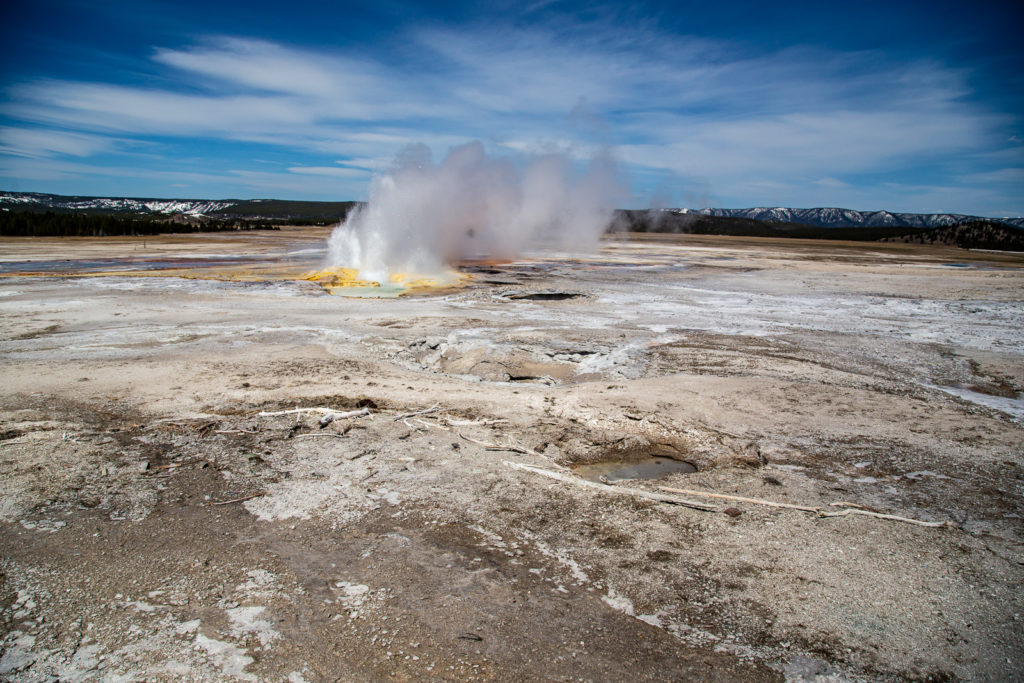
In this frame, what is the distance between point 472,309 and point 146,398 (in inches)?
319

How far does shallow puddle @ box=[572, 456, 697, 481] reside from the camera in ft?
17.5

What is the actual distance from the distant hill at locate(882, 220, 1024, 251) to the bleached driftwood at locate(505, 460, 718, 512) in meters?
73.9

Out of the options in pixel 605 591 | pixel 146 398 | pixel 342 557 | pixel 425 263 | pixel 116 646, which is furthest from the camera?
pixel 425 263

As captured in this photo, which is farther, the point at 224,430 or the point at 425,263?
the point at 425,263

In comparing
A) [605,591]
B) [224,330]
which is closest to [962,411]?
[605,591]

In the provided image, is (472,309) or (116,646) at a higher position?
(472,309)

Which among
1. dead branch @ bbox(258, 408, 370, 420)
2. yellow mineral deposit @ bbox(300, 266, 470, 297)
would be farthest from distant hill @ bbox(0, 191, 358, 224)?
dead branch @ bbox(258, 408, 370, 420)

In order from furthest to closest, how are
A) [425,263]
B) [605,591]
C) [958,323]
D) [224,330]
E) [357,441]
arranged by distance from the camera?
[425,263]
[958,323]
[224,330]
[357,441]
[605,591]

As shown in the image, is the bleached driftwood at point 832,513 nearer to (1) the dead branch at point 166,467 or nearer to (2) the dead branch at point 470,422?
(2) the dead branch at point 470,422

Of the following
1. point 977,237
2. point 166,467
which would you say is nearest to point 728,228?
point 977,237

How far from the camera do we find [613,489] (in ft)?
16.1

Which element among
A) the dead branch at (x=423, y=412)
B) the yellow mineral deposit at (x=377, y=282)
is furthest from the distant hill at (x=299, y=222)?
the dead branch at (x=423, y=412)

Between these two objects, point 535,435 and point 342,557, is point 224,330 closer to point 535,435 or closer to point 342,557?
point 535,435

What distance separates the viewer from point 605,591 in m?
3.59
